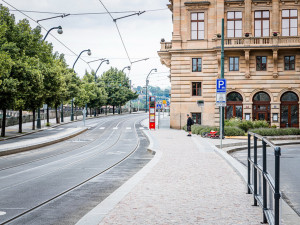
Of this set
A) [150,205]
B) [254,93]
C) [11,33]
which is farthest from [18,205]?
[254,93]

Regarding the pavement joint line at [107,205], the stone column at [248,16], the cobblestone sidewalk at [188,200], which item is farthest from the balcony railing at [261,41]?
the pavement joint line at [107,205]

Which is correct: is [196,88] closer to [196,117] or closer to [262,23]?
[196,117]

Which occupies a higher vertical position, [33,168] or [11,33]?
[11,33]

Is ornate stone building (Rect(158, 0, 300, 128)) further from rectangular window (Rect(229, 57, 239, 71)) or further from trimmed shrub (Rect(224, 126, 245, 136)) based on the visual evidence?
trimmed shrub (Rect(224, 126, 245, 136))

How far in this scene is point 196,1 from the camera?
4434 cm

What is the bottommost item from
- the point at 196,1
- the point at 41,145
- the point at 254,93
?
the point at 41,145

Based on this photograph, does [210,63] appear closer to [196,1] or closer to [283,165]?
[196,1]

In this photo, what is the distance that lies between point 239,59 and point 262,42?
2.86 meters

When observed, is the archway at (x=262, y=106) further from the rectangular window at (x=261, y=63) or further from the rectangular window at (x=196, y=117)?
the rectangular window at (x=196, y=117)

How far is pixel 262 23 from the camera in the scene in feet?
145

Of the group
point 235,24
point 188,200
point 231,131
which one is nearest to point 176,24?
point 235,24

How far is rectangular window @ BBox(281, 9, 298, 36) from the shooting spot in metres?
43.8

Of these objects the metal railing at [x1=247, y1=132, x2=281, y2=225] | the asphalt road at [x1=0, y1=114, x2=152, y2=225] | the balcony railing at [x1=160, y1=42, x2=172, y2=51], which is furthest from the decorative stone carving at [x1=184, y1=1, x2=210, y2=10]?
the metal railing at [x1=247, y1=132, x2=281, y2=225]

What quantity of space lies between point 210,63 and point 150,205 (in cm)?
3768
